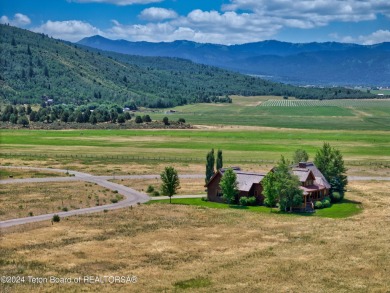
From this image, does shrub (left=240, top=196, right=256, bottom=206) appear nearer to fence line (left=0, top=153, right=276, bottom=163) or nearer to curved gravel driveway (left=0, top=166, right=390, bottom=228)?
curved gravel driveway (left=0, top=166, right=390, bottom=228)

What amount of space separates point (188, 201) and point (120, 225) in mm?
21884

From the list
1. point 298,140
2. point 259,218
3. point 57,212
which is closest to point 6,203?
point 57,212

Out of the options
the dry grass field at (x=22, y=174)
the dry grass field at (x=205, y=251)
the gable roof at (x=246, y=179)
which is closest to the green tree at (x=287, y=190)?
the dry grass field at (x=205, y=251)

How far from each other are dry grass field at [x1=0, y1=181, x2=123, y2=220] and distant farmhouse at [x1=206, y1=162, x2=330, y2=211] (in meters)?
16.1

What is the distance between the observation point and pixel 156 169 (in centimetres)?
13538

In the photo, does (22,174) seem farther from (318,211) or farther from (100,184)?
(318,211)

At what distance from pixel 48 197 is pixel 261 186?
3536 centimetres

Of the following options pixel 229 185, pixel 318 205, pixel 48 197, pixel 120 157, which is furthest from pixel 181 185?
pixel 120 157

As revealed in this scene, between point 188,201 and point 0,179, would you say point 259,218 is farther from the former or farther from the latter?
point 0,179

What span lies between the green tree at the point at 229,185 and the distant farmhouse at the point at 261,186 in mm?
1507

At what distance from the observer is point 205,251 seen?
66.6 metres

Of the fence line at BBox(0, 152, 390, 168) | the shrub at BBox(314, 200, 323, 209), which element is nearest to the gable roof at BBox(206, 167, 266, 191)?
the shrub at BBox(314, 200, 323, 209)

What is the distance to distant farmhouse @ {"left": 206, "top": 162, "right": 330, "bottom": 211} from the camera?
9631 centimetres

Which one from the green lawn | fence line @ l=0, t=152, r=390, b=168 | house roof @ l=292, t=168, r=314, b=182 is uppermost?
house roof @ l=292, t=168, r=314, b=182
